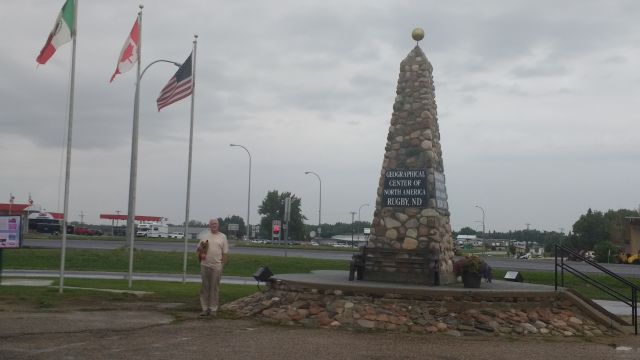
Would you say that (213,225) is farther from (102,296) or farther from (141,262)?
(141,262)

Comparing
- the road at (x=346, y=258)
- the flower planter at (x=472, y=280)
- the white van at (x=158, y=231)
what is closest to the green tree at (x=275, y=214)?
the white van at (x=158, y=231)

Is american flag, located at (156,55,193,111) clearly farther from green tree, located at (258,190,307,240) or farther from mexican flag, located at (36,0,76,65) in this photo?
green tree, located at (258,190,307,240)

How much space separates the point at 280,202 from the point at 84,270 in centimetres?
8688

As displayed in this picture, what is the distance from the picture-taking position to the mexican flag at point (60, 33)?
1655 centimetres

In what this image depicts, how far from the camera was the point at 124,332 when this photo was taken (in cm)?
1017

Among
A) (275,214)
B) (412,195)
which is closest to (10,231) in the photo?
(412,195)

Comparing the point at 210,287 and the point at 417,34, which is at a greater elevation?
the point at 417,34

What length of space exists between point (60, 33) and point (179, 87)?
4.27 meters

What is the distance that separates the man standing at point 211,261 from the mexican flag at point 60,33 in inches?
281

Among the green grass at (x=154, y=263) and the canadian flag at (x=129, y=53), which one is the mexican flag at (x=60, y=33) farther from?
the green grass at (x=154, y=263)

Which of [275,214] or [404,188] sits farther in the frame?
[275,214]

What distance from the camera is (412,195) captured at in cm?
1441

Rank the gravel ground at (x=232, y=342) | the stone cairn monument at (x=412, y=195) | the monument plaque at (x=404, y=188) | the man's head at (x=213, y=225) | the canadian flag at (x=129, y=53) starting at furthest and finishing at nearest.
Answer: the canadian flag at (x=129, y=53) < the monument plaque at (x=404, y=188) < the stone cairn monument at (x=412, y=195) < the man's head at (x=213, y=225) < the gravel ground at (x=232, y=342)

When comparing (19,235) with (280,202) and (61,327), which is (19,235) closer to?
(61,327)
